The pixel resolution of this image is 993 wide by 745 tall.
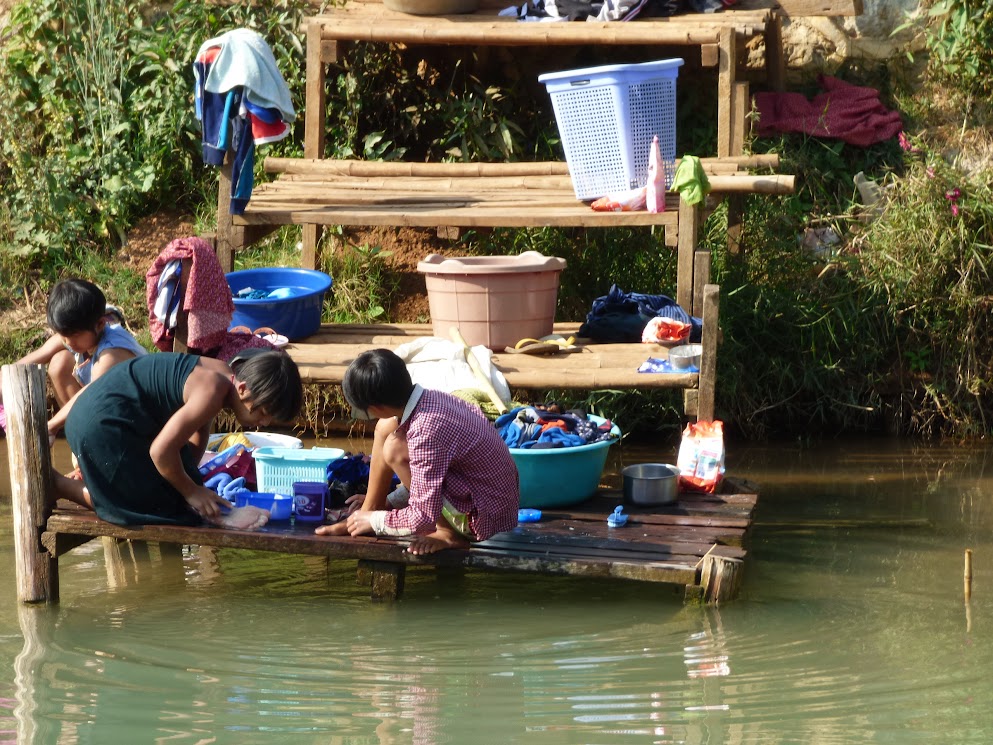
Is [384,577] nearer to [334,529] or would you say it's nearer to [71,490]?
[334,529]

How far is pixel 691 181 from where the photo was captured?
6.55 metres

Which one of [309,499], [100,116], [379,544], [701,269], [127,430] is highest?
[100,116]

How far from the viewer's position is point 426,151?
951 cm

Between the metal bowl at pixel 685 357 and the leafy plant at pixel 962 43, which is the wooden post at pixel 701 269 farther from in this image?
the leafy plant at pixel 962 43

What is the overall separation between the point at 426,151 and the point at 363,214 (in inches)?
107

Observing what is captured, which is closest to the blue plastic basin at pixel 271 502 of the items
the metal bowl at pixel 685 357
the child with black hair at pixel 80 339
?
the child with black hair at pixel 80 339

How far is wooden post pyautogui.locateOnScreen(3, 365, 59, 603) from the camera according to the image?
5020 mm

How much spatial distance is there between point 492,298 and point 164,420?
201 cm

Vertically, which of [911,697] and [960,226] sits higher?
[960,226]

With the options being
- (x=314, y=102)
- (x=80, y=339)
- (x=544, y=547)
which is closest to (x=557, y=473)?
(x=544, y=547)

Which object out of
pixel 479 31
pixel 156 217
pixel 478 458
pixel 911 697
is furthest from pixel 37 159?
pixel 911 697

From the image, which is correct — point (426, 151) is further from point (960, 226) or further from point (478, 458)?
point (478, 458)

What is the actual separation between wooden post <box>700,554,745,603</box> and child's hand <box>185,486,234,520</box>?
6.15 ft

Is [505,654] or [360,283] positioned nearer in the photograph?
[505,654]
